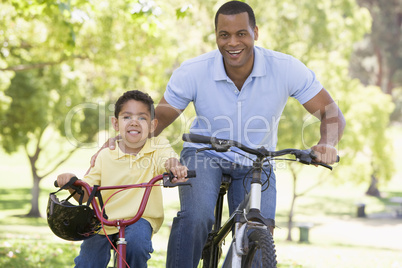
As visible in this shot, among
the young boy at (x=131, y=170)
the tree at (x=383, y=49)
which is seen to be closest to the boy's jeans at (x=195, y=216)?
the young boy at (x=131, y=170)

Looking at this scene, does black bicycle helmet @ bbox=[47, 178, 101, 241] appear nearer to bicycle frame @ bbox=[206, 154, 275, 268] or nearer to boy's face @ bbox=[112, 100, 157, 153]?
boy's face @ bbox=[112, 100, 157, 153]

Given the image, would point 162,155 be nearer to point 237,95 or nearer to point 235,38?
point 237,95

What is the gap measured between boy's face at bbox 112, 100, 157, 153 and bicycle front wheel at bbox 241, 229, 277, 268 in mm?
1108

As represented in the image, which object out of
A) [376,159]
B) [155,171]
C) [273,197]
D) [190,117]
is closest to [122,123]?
[155,171]

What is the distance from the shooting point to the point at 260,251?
290 cm

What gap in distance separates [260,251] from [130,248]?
0.86 m

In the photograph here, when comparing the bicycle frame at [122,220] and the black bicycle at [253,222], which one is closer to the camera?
the black bicycle at [253,222]

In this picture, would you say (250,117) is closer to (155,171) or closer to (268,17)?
(155,171)

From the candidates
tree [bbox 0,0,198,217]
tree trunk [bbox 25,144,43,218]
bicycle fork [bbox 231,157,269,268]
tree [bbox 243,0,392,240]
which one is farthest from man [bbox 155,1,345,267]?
tree trunk [bbox 25,144,43,218]

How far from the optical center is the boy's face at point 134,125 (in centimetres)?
378

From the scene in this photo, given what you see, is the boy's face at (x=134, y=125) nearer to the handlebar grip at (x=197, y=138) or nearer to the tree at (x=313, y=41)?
the handlebar grip at (x=197, y=138)

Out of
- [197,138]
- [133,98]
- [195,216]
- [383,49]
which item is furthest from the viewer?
[383,49]

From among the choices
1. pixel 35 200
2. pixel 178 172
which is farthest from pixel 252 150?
pixel 35 200

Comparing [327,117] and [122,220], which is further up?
[327,117]
